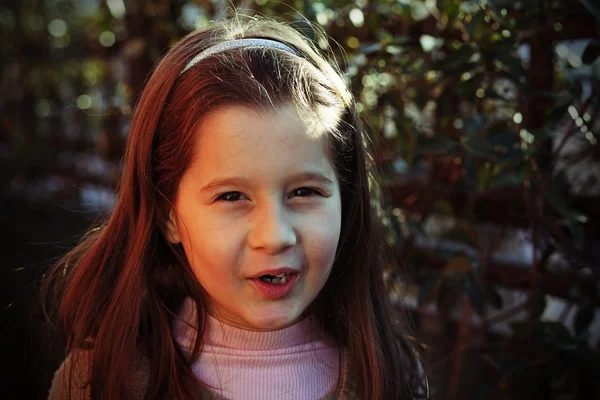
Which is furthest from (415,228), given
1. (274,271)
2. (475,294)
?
(274,271)

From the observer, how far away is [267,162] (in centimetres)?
121

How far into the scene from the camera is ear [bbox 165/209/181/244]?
1381 mm

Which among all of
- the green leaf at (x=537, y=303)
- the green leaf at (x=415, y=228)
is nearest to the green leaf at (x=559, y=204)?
the green leaf at (x=537, y=303)

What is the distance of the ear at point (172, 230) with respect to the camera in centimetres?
138

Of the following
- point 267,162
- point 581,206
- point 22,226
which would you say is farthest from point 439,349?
point 22,226

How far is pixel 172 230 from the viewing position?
4.58 ft

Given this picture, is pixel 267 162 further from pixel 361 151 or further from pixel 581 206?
pixel 581 206

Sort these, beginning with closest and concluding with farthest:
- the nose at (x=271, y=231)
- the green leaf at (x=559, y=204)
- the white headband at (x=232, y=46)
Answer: the nose at (x=271, y=231), the white headband at (x=232, y=46), the green leaf at (x=559, y=204)

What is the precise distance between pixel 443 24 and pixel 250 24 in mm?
627

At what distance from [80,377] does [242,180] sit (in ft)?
1.87

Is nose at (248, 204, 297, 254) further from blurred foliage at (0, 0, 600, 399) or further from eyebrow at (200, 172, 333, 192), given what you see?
blurred foliage at (0, 0, 600, 399)

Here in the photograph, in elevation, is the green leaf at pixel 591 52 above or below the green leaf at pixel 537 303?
above

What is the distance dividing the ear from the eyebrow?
15cm

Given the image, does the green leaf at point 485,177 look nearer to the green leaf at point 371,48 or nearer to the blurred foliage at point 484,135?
the blurred foliage at point 484,135
